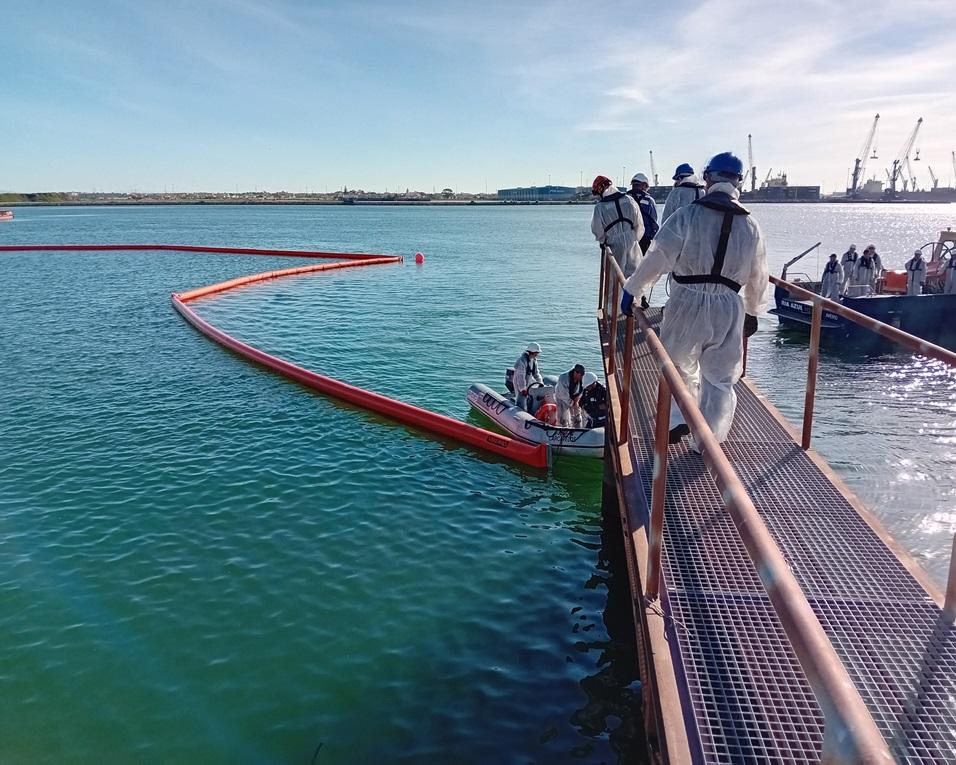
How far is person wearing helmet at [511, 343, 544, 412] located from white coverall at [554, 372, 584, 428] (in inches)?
32.0

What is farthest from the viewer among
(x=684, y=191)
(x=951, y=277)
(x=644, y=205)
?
(x=951, y=277)

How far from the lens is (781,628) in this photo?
419cm

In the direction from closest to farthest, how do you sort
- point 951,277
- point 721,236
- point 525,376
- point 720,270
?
point 721,236 < point 720,270 < point 525,376 < point 951,277

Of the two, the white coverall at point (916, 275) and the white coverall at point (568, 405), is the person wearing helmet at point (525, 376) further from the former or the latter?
the white coverall at point (916, 275)

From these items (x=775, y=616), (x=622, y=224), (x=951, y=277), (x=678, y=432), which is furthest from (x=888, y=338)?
(x=951, y=277)

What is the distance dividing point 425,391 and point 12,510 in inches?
339

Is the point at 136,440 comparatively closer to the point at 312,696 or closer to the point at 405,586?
the point at 405,586

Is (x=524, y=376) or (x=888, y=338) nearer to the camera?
(x=888, y=338)

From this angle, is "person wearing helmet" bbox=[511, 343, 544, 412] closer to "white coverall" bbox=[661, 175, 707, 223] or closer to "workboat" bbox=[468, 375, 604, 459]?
"workboat" bbox=[468, 375, 604, 459]

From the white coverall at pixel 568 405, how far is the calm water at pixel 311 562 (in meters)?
0.89

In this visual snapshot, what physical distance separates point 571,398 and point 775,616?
8090 millimetres

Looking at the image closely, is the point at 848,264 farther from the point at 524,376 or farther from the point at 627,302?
the point at 627,302

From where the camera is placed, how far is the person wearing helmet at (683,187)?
29.5ft

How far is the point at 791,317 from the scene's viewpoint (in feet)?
78.1
